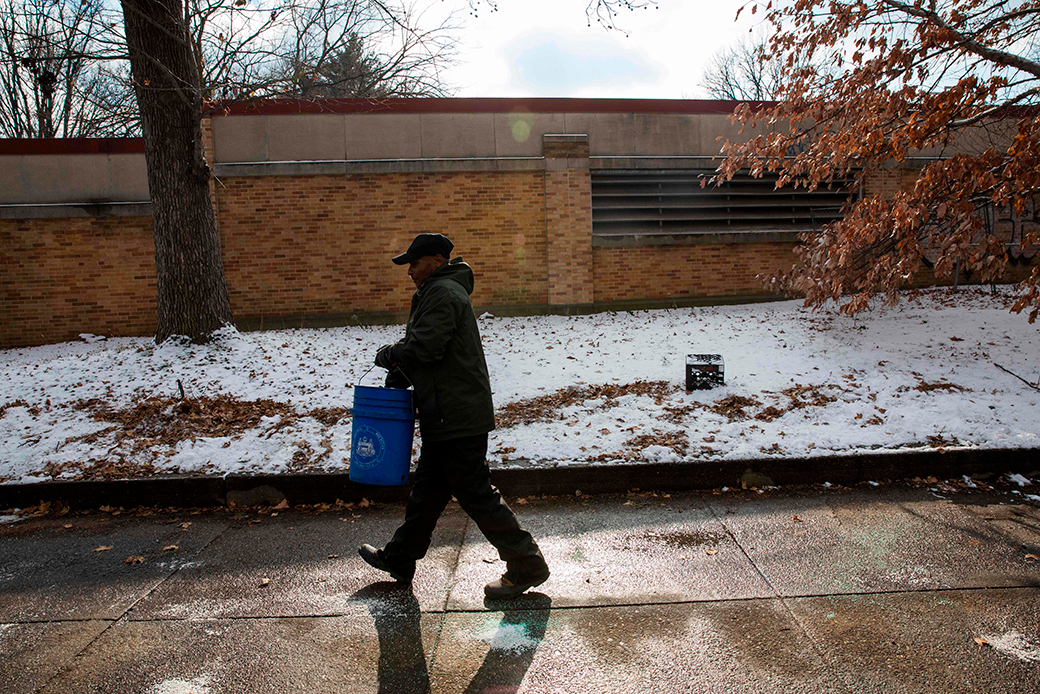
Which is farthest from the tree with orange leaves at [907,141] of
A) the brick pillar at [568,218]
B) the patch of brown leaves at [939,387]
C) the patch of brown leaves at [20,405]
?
the patch of brown leaves at [20,405]

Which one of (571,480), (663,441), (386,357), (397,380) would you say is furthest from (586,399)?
(386,357)

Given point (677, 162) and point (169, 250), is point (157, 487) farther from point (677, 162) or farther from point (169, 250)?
point (677, 162)

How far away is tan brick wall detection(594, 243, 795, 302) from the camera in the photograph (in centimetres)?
1238

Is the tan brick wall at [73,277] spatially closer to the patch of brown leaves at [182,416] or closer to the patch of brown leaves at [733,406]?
the patch of brown leaves at [182,416]

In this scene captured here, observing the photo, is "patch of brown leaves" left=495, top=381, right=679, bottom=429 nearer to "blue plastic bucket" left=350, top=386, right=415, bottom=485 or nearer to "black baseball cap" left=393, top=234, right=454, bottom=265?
"blue plastic bucket" left=350, top=386, right=415, bottom=485

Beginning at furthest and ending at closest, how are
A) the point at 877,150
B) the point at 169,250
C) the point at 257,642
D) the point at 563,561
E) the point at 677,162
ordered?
1. the point at 677,162
2. the point at 169,250
3. the point at 877,150
4. the point at 563,561
5. the point at 257,642

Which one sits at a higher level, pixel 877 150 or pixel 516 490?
pixel 877 150

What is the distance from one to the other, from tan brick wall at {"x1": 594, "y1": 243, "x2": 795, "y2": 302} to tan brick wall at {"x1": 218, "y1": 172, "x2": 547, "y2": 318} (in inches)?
73.8

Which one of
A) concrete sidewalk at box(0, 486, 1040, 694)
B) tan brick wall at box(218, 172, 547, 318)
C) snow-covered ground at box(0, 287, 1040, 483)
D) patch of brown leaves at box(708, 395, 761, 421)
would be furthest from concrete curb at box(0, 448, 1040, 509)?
tan brick wall at box(218, 172, 547, 318)

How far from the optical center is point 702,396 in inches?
261

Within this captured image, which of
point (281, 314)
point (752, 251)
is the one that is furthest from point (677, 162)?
point (281, 314)

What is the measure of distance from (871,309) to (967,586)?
26.0 ft

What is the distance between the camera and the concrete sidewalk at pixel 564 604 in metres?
2.67

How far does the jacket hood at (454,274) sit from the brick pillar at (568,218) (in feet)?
28.3
